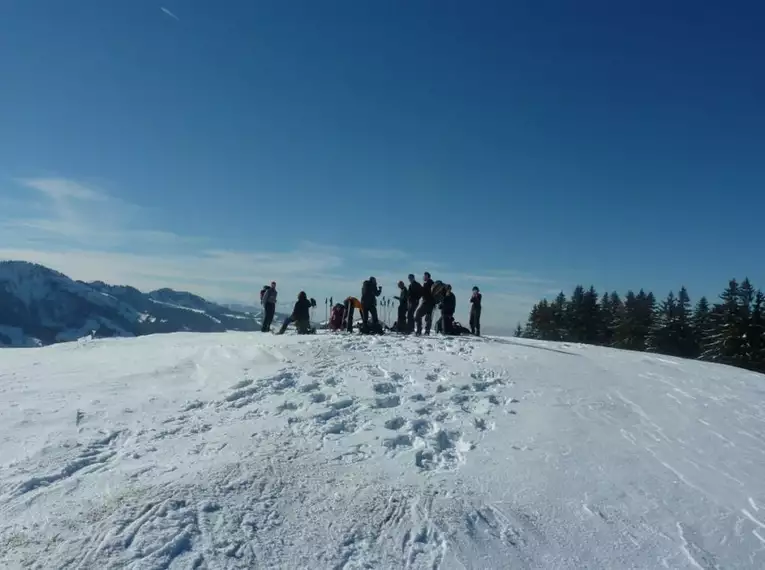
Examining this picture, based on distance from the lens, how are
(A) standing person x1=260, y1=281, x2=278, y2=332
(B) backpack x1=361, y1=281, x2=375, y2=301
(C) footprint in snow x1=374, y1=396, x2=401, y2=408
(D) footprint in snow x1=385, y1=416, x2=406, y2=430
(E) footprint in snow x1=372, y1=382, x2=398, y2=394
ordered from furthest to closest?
(A) standing person x1=260, y1=281, x2=278, y2=332, (B) backpack x1=361, y1=281, x2=375, y2=301, (E) footprint in snow x1=372, y1=382, x2=398, y2=394, (C) footprint in snow x1=374, y1=396, x2=401, y2=408, (D) footprint in snow x1=385, y1=416, x2=406, y2=430

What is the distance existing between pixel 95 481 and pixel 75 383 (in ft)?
18.2

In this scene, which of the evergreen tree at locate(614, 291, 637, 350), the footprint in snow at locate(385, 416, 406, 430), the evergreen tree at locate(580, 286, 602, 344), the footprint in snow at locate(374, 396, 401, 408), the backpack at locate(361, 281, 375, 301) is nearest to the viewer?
the footprint in snow at locate(385, 416, 406, 430)

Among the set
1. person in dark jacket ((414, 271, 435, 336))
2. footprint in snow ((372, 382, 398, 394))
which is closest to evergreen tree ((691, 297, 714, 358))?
person in dark jacket ((414, 271, 435, 336))

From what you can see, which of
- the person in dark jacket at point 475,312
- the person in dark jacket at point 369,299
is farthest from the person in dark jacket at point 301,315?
the person in dark jacket at point 475,312

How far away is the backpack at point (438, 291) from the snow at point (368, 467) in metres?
7.01

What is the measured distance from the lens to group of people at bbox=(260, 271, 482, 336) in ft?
68.9

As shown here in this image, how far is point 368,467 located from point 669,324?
46681 mm

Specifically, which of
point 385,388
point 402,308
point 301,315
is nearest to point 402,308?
point 402,308

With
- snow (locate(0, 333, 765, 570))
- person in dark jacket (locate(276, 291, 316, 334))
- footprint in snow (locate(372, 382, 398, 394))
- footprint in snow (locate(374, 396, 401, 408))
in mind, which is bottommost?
snow (locate(0, 333, 765, 570))

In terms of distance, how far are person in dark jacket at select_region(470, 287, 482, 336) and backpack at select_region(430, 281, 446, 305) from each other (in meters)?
1.55

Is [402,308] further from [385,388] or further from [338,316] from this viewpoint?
[385,388]

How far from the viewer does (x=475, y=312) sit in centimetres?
2239

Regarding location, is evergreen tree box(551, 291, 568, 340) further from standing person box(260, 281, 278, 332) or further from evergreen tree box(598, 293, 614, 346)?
standing person box(260, 281, 278, 332)

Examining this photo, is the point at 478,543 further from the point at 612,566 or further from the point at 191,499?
the point at 191,499
